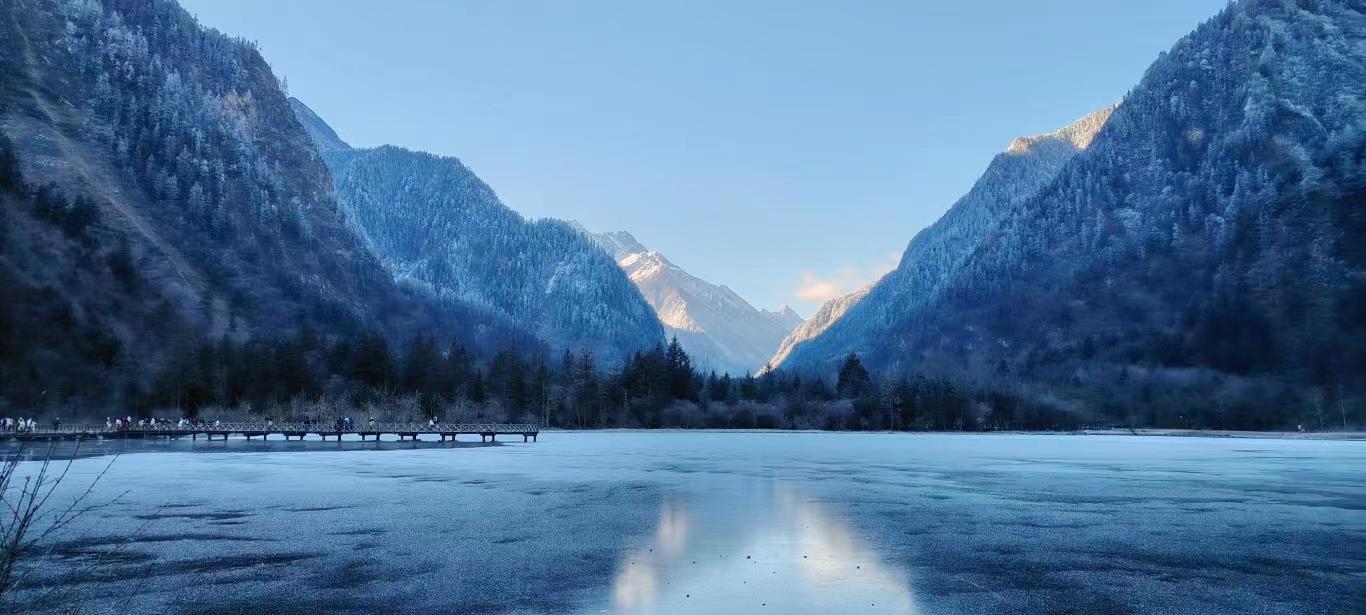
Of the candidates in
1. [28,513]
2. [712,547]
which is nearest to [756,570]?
[712,547]

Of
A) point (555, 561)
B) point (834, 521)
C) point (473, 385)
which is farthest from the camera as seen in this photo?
point (473, 385)

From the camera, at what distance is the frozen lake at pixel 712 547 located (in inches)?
736

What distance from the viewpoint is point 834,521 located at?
104 feet

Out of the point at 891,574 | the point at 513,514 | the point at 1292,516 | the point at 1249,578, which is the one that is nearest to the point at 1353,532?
the point at 1292,516

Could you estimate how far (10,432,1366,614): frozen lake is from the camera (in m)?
18.7

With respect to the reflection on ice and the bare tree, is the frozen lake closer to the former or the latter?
the reflection on ice

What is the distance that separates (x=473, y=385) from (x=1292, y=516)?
6975 inches

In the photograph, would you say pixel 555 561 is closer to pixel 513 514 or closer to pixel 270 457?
pixel 513 514

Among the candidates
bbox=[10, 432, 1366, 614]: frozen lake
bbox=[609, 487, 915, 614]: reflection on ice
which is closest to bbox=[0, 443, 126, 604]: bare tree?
bbox=[10, 432, 1366, 614]: frozen lake

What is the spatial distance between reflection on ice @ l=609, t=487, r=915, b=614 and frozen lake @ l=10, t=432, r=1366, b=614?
0.36 ft

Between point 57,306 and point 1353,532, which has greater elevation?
point 57,306

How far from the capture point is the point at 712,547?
2555 cm

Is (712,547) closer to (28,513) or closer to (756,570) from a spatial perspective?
(756,570)

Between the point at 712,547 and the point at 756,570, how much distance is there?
366 centimetres
